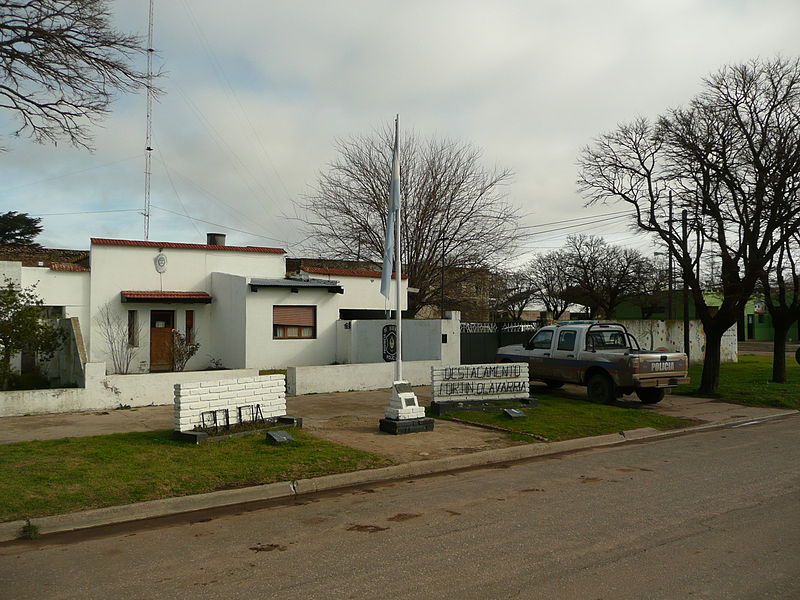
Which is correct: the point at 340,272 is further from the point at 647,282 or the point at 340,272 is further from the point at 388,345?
the point at 647,282

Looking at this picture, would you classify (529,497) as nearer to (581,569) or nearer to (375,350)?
(581,569)

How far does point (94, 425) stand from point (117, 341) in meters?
9.22

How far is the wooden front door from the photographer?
21.4 m

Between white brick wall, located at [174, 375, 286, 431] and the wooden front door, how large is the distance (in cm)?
1102

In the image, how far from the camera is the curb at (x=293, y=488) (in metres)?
6.72

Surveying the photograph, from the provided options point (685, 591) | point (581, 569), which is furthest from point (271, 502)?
point (685, 591)

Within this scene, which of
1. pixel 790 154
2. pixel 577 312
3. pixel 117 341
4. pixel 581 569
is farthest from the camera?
pixel 577 312

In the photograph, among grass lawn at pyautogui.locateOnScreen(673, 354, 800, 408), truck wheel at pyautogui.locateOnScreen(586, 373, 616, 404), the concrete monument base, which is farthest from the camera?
grass lawn at pyautogui.locateOnScreen(673, 354, 800, 408)

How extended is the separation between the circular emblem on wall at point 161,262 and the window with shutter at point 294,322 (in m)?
3.90

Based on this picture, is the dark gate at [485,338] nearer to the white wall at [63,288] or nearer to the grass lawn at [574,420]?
the grass lawn at [574,420]

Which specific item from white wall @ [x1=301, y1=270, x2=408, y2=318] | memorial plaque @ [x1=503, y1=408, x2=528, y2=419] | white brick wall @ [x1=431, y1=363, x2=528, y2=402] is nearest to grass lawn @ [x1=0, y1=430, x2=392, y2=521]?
white brick wall @ [x1=431, y1=363, x2=528, y2=402]

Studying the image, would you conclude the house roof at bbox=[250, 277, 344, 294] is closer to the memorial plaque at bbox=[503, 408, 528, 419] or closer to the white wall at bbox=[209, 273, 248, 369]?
the white wall at bbox=[209, 273, 248, 369]

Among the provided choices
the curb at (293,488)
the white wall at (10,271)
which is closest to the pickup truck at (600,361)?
the curb at (293,488)

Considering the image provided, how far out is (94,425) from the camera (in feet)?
39.1
